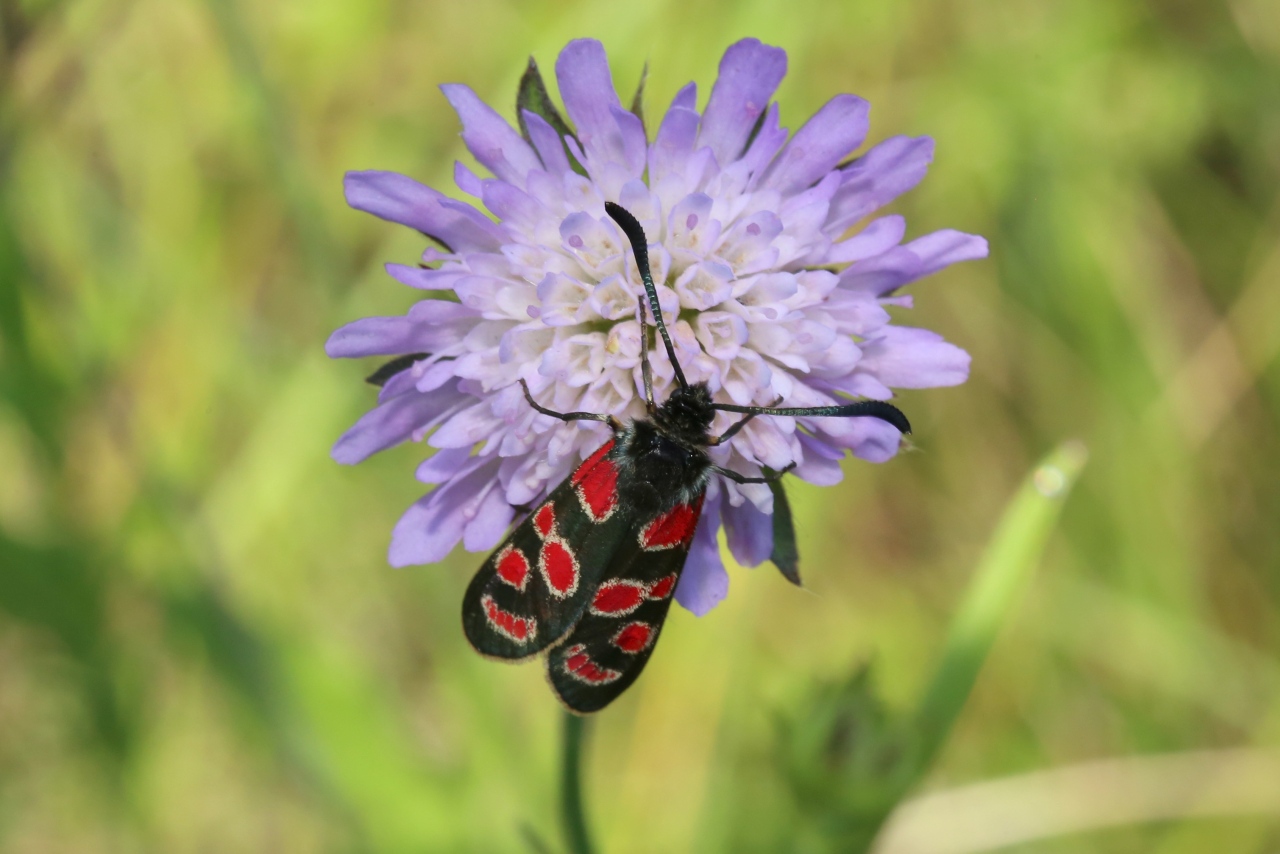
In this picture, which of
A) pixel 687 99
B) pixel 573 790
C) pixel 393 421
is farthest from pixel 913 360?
pixel 573 790

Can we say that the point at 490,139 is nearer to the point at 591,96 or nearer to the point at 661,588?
the point at 591,96

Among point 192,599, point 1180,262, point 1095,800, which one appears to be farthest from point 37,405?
point 1180,262

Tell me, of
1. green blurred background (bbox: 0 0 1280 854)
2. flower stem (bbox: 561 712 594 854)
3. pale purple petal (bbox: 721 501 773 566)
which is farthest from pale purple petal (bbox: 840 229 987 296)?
green blurred background (bbox: 0 0 1280 854)

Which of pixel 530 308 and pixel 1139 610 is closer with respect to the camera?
pixel 530 308

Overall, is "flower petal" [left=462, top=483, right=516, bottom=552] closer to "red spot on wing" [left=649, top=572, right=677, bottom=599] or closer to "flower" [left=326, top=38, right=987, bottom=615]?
"flower" [left=326, top=38, right=987, bottom=615]

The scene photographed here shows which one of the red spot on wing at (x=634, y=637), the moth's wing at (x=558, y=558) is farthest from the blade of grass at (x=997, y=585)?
the moth's wing at (x=558, y=558)

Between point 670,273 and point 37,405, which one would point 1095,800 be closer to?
point 670,273

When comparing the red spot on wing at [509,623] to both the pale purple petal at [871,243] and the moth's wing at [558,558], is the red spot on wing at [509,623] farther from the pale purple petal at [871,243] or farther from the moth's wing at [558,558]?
the pale purple petal at [871,243]
